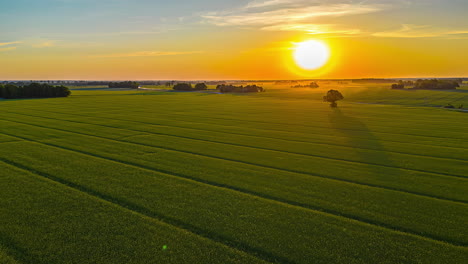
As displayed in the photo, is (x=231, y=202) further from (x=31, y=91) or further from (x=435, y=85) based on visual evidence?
(x=435, y=85)

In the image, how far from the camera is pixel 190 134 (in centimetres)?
3309

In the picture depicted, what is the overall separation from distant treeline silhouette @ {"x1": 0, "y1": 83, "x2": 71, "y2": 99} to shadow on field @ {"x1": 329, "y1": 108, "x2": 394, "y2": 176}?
10242cm

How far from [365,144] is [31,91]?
113 meters

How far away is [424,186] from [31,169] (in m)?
24.7

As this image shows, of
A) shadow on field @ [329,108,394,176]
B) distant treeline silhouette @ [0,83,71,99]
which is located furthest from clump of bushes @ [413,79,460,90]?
distant treeline silhouette @ [0,83,71,99]

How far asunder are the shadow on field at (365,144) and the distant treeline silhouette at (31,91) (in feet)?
336

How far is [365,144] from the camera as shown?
28.9 metres

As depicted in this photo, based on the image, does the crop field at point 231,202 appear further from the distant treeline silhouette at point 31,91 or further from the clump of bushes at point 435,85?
the clump of bushes at point 435,85

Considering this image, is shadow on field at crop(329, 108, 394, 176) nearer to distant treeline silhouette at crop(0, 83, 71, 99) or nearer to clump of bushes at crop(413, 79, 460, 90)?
distant treeline silhouette at crop(0, 83, 71, 99)

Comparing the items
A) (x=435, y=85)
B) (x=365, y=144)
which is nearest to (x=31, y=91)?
(x=365, y=144)

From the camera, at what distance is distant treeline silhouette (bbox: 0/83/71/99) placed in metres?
98.2

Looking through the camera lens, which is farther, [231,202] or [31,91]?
[31,91]

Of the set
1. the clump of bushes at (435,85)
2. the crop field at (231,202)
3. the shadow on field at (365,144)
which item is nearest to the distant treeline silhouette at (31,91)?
the crop field at (231,202)

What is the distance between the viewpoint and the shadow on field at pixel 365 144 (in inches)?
885
